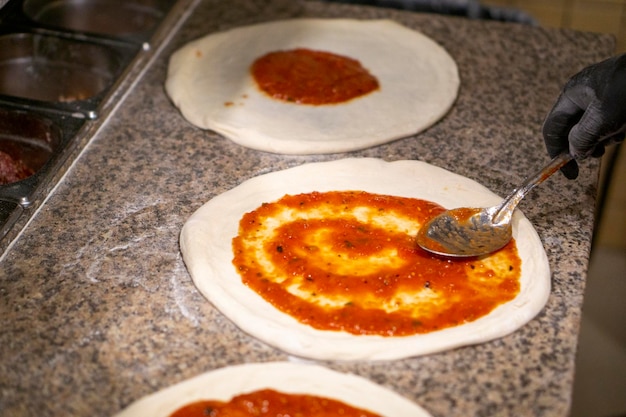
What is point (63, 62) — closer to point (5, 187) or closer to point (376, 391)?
point (5, 187)

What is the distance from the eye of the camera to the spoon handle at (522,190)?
189cm

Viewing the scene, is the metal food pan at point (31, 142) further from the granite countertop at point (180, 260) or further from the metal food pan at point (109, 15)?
the metal food pan at point (109, 15)

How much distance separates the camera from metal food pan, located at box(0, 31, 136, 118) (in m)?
2.57

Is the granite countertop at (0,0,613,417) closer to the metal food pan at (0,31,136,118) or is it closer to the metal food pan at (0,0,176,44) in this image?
the metal food pan at (0,31,136,118)

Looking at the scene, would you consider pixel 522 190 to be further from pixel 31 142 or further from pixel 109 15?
pixel 109 15

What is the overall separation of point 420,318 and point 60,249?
886mm

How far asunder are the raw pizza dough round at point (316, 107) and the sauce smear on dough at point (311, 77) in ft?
0.10

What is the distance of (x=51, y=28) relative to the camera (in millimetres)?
2580

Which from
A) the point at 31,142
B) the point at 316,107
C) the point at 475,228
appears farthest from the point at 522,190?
the point at 31,142

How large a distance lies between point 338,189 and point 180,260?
1.54 ft

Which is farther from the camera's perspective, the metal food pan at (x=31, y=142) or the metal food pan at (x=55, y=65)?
the metal food pan at (x=55, y=65)

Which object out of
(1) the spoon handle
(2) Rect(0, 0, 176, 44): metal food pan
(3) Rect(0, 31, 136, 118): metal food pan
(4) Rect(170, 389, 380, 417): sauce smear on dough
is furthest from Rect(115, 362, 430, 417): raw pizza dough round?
(2) Rect(0, 0, 176, 44): metal food pan

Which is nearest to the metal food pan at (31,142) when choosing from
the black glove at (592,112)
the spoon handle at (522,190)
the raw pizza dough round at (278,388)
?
the raw pizza dough round at (278,388)

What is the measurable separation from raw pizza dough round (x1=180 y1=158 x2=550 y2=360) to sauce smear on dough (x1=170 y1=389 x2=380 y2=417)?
117 mm
